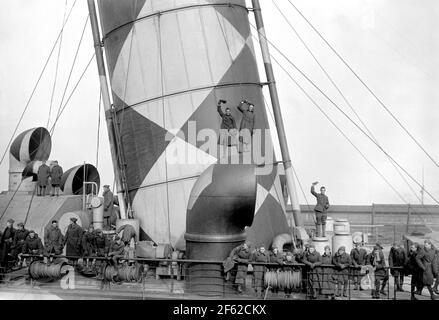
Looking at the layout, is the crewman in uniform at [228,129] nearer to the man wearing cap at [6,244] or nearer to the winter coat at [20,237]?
the winter coat at [20,237]

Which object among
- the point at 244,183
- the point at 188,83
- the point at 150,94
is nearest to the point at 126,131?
the point at 150,94

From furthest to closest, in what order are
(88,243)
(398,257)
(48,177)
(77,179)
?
(77,179), (48,177), (88,243), (398,257)

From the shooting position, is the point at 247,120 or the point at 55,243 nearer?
the point at 55,243

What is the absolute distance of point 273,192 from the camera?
49.4 ft

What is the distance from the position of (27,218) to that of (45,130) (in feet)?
16.3

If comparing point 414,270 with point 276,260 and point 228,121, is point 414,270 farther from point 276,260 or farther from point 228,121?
point 228,121

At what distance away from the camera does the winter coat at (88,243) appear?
1309 cm

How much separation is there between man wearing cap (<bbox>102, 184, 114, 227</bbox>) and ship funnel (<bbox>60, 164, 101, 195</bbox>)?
3.60 m

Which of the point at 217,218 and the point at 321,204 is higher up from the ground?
the point at 217,218

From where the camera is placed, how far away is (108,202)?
14.8 metres

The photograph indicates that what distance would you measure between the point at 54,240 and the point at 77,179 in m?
6.04

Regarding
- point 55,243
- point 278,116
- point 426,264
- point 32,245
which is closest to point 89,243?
point 55,243

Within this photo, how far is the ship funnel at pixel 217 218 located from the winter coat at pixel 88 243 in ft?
11.2

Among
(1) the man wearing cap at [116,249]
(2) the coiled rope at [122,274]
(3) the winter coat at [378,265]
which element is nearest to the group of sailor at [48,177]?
(1) the man wearing cap at [116,249]
